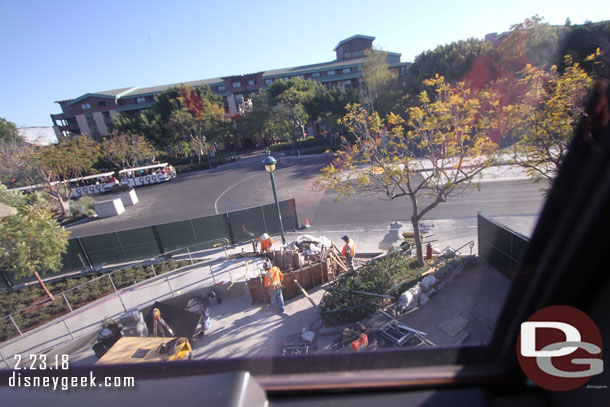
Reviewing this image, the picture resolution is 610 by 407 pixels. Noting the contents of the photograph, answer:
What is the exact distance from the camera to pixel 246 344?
6340 mm

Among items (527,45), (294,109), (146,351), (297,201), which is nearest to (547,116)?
(146,351)

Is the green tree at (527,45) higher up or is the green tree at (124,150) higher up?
the green tree at (527,45)

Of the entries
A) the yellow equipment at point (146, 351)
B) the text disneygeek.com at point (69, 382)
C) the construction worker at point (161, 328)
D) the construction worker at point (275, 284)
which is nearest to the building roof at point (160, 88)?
the construction worker at point (161, 328)

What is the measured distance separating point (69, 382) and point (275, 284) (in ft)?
20.1

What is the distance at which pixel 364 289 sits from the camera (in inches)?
268

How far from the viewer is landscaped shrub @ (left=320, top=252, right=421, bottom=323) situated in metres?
6.59

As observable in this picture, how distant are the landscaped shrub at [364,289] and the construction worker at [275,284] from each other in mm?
1191

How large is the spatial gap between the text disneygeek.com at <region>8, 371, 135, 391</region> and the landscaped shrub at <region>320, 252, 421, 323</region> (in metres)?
5.42

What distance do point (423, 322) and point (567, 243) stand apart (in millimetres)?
5673

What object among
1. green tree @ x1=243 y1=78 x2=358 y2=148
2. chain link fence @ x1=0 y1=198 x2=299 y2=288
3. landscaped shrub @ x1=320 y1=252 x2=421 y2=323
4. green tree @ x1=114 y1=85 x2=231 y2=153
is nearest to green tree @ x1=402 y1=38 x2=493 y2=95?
green tree @ x1=243 y1=78 x2=358 y2=148

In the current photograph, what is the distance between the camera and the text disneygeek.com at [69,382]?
4.17 feet

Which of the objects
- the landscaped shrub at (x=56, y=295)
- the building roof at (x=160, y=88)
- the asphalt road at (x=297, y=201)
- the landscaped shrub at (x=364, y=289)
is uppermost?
the building roof at (x=160, y=88)

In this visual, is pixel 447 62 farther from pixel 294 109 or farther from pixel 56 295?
pixel 56 295

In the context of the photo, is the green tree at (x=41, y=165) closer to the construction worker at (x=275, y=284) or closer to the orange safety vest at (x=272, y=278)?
the construction worker at (x=275, y=284)
